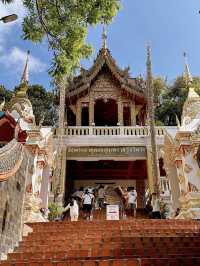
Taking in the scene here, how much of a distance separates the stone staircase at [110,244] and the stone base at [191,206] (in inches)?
69.6

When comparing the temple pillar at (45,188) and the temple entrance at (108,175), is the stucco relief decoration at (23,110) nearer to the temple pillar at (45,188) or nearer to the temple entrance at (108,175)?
the temple pillar at (45,188)

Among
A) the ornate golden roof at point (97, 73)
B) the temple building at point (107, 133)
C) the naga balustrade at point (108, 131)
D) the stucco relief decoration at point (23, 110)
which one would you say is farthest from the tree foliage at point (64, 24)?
the ornate golden roof at point (97, 73)

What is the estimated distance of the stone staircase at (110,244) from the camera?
3898mm

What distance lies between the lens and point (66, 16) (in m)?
6.07

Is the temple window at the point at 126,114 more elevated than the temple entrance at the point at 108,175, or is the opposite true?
the temple window at the point at 126,114

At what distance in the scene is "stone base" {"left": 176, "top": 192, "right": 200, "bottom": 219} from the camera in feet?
28.8

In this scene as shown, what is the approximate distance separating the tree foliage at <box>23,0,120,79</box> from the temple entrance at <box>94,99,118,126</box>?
13043 millimetres

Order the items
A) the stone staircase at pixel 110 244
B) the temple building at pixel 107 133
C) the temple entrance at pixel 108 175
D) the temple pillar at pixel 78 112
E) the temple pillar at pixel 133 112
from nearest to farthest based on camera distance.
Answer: the stone staircase at pixel 110 244, the temple building at pixel 107 133, the temple entrance at pixel 108 175, the temple pillar at pixel 78 112, the temple pillar at pixel 133 112

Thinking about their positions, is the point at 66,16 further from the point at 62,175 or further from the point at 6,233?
the point at 62,175

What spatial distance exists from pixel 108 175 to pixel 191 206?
31.9ft

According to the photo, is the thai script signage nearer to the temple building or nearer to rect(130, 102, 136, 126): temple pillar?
the temple building

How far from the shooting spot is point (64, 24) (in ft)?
20.0

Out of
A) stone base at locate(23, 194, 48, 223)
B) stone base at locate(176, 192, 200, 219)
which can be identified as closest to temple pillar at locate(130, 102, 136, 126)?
stone base at locate(176, 192, 200, 219)

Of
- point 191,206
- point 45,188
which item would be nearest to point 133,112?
point 45,188
